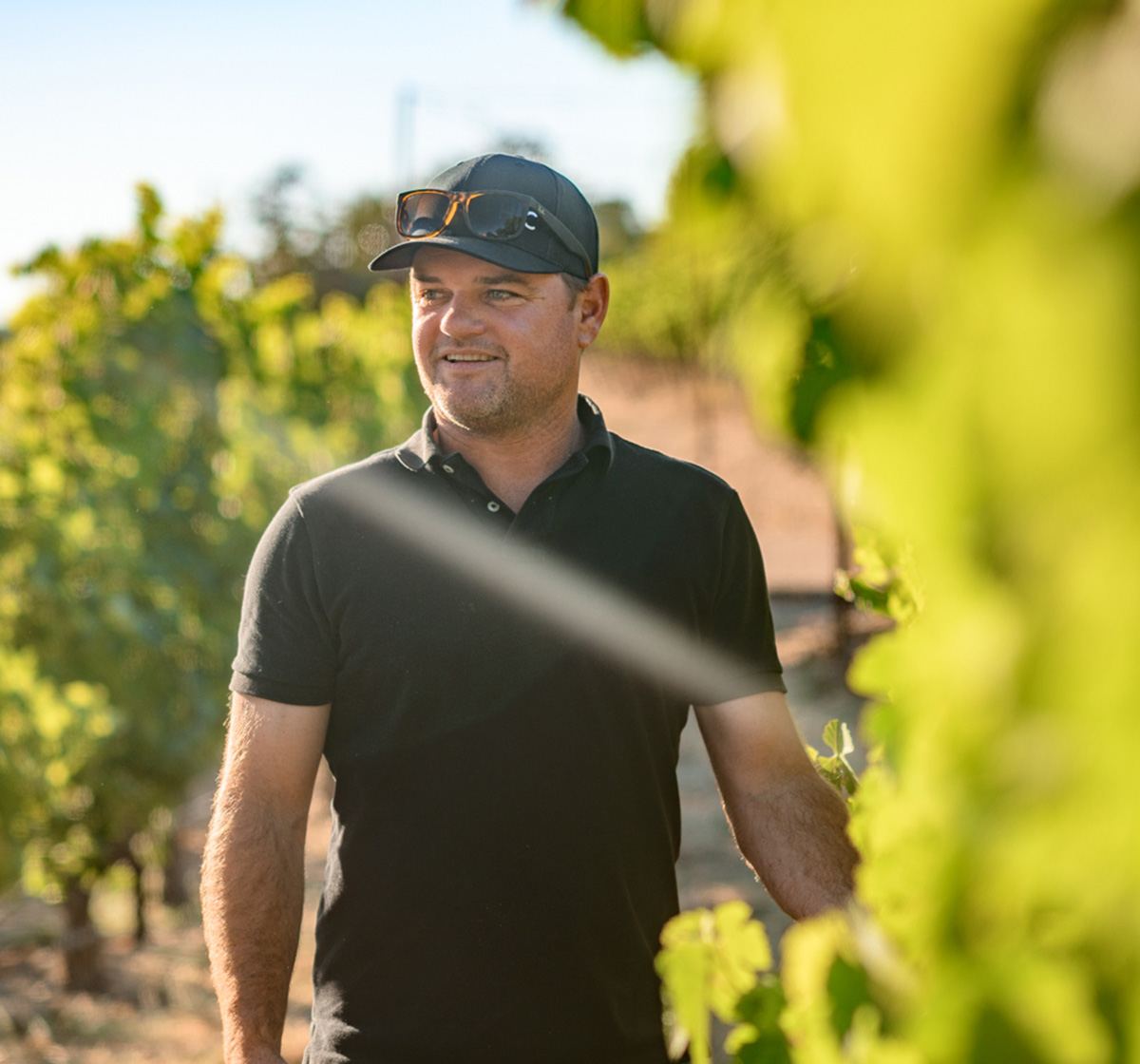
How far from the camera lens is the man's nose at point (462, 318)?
8.46 feet

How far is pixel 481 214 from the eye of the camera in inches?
101

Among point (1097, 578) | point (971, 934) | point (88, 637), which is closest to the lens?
Answer: point (1097, 578)

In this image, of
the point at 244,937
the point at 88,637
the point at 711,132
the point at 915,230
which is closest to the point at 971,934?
the point at 915,230

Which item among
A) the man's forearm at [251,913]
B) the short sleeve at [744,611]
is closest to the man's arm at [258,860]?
the man's forearm at [251,913]

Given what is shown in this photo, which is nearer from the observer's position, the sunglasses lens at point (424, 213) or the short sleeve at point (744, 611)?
the short sleeve at point (744, 611)

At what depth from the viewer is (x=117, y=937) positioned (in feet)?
28.2

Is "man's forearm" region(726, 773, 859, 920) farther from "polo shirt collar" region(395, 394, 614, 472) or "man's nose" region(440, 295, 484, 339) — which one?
"man's nose" region(440, 295, 484, 339)

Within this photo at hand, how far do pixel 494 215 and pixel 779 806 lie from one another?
1.28 metres

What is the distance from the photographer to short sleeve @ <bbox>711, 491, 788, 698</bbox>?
7.92 feet

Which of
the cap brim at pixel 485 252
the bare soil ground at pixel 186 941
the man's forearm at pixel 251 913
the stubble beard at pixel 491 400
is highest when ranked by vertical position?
the cap brim at pixel 485 252

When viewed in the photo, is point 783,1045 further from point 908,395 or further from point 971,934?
point 908,395

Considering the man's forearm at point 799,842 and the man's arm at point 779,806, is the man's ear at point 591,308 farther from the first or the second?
the man's forearm at point 799,842

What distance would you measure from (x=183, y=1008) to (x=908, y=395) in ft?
25.4

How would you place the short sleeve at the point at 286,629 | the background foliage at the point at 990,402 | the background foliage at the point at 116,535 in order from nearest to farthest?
the background foliage at the point at 990,402 → the short sleeve at the point at 286,629 → the background foliage at the point at 116,535
